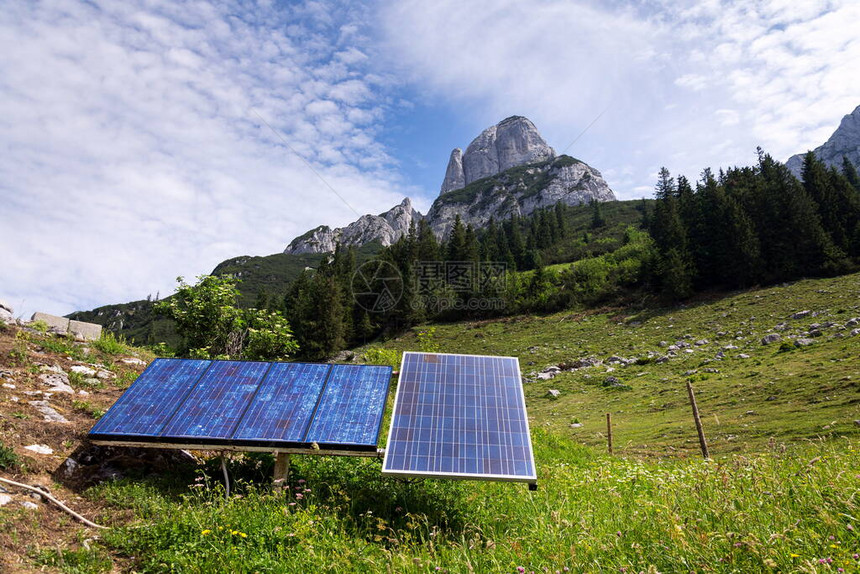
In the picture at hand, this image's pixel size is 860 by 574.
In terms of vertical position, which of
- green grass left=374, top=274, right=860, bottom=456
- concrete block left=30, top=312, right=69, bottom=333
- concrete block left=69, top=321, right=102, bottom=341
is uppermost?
concrete block left=30, top=312, right=69, bottom=333

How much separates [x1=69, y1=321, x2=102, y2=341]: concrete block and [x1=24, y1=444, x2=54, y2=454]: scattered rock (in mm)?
8907

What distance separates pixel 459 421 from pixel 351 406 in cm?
214

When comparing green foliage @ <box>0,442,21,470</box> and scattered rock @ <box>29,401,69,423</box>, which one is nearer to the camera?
green foliage @ <box>0,442,21,470</box>

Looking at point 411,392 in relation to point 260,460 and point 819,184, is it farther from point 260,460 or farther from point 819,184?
point 819,184

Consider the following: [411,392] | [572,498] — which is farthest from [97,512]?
[572,498]

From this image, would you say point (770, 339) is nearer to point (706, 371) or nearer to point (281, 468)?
point (706, 371)

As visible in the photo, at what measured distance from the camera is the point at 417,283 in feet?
279

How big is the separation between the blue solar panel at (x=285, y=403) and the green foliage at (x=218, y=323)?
7.94m

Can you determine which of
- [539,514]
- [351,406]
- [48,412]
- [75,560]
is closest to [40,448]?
[48,412]

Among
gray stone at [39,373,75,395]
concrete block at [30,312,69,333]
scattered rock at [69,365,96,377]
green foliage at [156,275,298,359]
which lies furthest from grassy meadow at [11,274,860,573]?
concrete block at [30,312,69,333]

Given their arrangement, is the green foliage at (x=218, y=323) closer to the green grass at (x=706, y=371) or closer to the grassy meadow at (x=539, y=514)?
the grassy meadow at (x=539, y=514)

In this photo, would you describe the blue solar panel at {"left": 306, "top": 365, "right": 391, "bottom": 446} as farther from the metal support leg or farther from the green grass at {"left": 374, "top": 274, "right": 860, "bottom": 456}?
the green grass at {"left": 374, "top": 274, "right": 860, "bottom": 456}

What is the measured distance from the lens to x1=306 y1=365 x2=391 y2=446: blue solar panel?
305 inches

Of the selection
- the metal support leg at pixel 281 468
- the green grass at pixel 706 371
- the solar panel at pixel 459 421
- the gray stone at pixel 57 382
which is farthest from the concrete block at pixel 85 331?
the green grass at pixel 706 371
